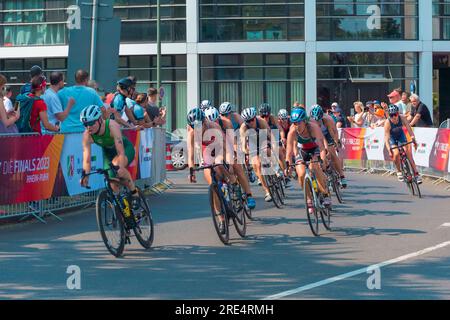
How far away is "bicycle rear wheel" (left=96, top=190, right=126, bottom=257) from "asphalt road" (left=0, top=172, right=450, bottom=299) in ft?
0.57

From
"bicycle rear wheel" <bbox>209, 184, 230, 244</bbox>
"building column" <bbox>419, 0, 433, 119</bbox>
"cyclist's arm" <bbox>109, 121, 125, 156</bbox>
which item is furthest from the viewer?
"building column" <bbox>419, 0, 433, 119</bbox>

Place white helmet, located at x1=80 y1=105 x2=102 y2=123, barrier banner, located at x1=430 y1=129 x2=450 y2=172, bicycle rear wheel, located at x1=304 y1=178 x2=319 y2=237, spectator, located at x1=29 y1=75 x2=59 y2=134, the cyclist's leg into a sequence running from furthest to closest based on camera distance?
barrier banner, located at x1=430 y1=129 x2=450 y2=172 < the cyclist's leg < spectator, located at x1=29 y1=75 x2=59 y2=134 < bicycle rear wheel, located at x1=304 y1=178 x2=319 y2=237 < white helmet, located at x1=80 y1=105 x2=102 y2=123

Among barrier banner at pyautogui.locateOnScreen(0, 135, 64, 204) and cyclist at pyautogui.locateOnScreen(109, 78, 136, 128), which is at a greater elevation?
cyclist at pyautogui.locateOnScreen(109, 78, 136, 128)

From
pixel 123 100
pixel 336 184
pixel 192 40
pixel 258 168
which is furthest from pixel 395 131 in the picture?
pixel 192 40

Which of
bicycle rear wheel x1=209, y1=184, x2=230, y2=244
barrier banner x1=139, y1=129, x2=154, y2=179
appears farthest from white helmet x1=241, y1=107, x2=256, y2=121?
barrier banner x1=139, y1=129, x2=154, y2=179

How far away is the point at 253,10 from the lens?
44250 mm

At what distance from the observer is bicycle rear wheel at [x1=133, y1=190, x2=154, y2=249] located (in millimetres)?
12047

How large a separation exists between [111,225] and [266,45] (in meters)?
33.4

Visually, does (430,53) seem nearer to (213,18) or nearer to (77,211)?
(213,18)

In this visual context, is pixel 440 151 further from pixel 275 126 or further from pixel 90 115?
pixel 90 115

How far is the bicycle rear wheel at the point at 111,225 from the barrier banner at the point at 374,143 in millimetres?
16567

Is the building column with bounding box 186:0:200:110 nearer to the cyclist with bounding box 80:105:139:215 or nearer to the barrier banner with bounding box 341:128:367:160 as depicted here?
the barrier banner with bounding box 341:128:367:160

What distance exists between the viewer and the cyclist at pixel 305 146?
13762mm

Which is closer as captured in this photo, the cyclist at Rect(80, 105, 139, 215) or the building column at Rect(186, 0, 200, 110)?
the cyclist at Rect(80, 105, 139, 215)
